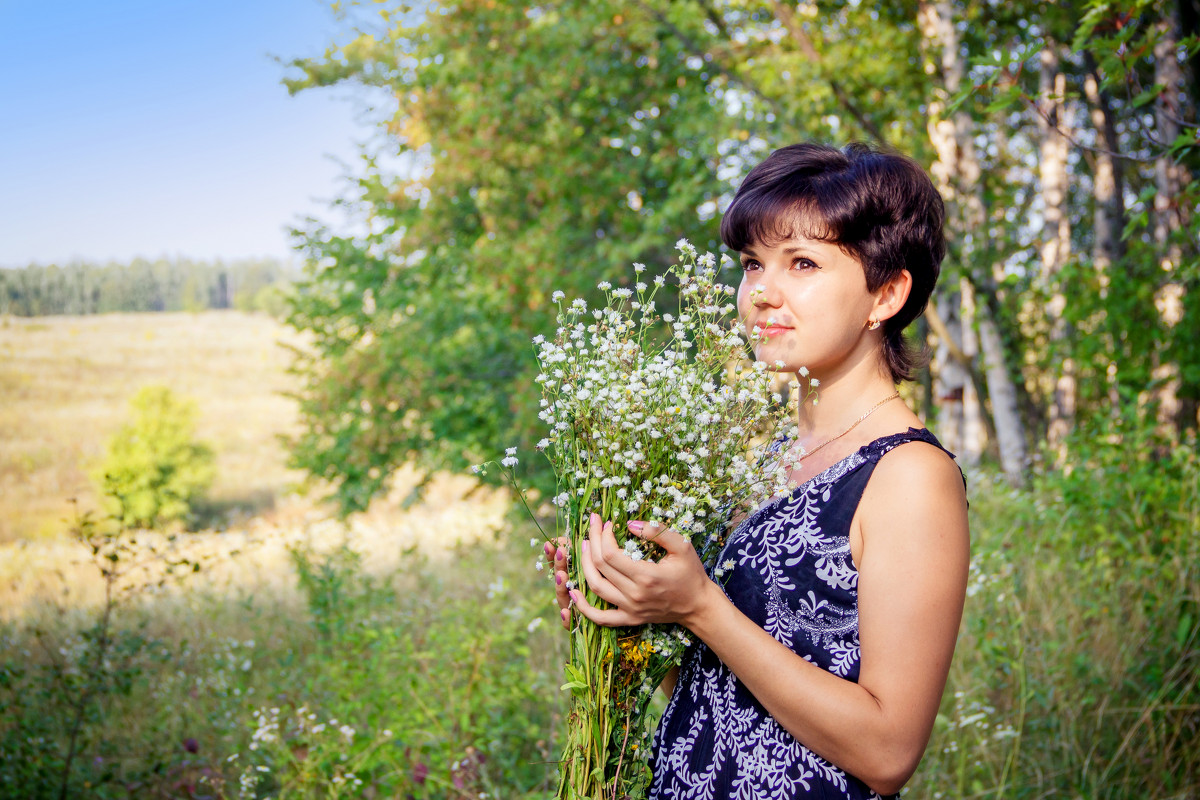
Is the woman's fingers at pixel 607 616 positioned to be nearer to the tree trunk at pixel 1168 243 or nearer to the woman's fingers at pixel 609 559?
the woman's fingers at pixel 609 559

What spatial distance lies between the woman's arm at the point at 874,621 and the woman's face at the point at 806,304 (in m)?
0.31

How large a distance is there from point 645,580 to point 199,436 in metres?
24.8

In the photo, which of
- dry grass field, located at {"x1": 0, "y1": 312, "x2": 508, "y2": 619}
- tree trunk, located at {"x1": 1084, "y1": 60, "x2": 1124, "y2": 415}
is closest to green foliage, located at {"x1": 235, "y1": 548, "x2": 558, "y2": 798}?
dry grass field, located at {"x1": 0, "y1": 312, "x2": 508, "y2": 619}

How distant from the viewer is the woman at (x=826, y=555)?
1.38 m

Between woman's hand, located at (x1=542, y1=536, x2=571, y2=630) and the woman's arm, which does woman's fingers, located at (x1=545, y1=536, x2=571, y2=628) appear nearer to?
woman's hand, located at (x1=542, y1=536, x2=571, y2=630)

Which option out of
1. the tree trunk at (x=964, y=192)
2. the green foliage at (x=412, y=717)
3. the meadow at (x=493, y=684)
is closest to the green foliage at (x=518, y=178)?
the tree trunk at (x=964, y=192)

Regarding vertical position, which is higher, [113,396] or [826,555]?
[826,555]

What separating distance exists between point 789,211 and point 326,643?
3528 mm

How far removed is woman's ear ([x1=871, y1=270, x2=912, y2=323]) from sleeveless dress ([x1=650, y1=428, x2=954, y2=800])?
0.88 ft

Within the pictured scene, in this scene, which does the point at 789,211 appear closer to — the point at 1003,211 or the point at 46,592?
the point at 46,592

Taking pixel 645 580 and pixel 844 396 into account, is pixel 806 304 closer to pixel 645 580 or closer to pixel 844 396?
pixel 844 396

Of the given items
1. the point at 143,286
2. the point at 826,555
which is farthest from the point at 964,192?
the point at 143,286

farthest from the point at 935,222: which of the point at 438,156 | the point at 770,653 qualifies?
the point at 438,156

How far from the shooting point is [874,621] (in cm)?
138
